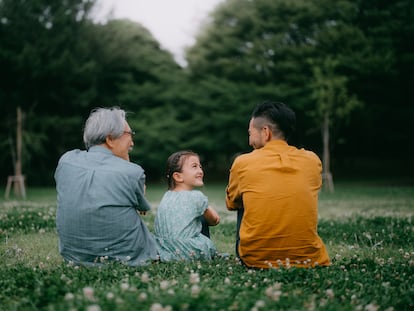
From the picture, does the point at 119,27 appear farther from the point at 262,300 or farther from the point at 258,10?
the point at 262,300

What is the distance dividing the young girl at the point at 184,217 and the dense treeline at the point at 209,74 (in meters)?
20.4

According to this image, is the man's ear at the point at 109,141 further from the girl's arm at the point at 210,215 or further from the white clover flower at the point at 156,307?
the white clover flower at the point at 156,307

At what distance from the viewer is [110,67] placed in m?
32.9

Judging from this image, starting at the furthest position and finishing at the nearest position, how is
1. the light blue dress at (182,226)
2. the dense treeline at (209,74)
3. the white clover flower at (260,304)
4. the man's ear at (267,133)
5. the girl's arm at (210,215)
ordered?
1. the dense treeline at (209,74)
2. the girl's arm at (210,215)
3. the light blue dress at (182,226)
4. the man's ear at (267,133)
5. the white clover flower at (260,304)

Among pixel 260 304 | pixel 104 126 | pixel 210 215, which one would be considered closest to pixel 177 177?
pixel 210 215

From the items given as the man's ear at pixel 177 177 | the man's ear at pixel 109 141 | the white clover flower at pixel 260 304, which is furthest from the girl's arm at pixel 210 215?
the white clover flower at pixel 260 304

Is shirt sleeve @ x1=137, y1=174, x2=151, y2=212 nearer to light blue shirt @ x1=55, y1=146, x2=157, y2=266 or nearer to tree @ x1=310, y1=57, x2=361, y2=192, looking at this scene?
light blue shirt @ x1=55, y1=146, x2=157, y2=266

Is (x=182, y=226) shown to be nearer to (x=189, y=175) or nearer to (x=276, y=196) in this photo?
(x=189, y=175)

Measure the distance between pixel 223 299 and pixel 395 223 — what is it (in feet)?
22.1

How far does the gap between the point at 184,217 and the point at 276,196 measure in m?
1.22

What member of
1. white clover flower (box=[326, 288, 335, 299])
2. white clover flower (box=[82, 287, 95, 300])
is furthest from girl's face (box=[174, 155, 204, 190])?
white clover flower (box=[82, 287, 95, 300])

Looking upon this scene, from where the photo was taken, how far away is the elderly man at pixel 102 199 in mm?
4523

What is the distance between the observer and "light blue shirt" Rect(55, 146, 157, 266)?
4520mm

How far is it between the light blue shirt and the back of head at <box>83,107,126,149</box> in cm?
12
